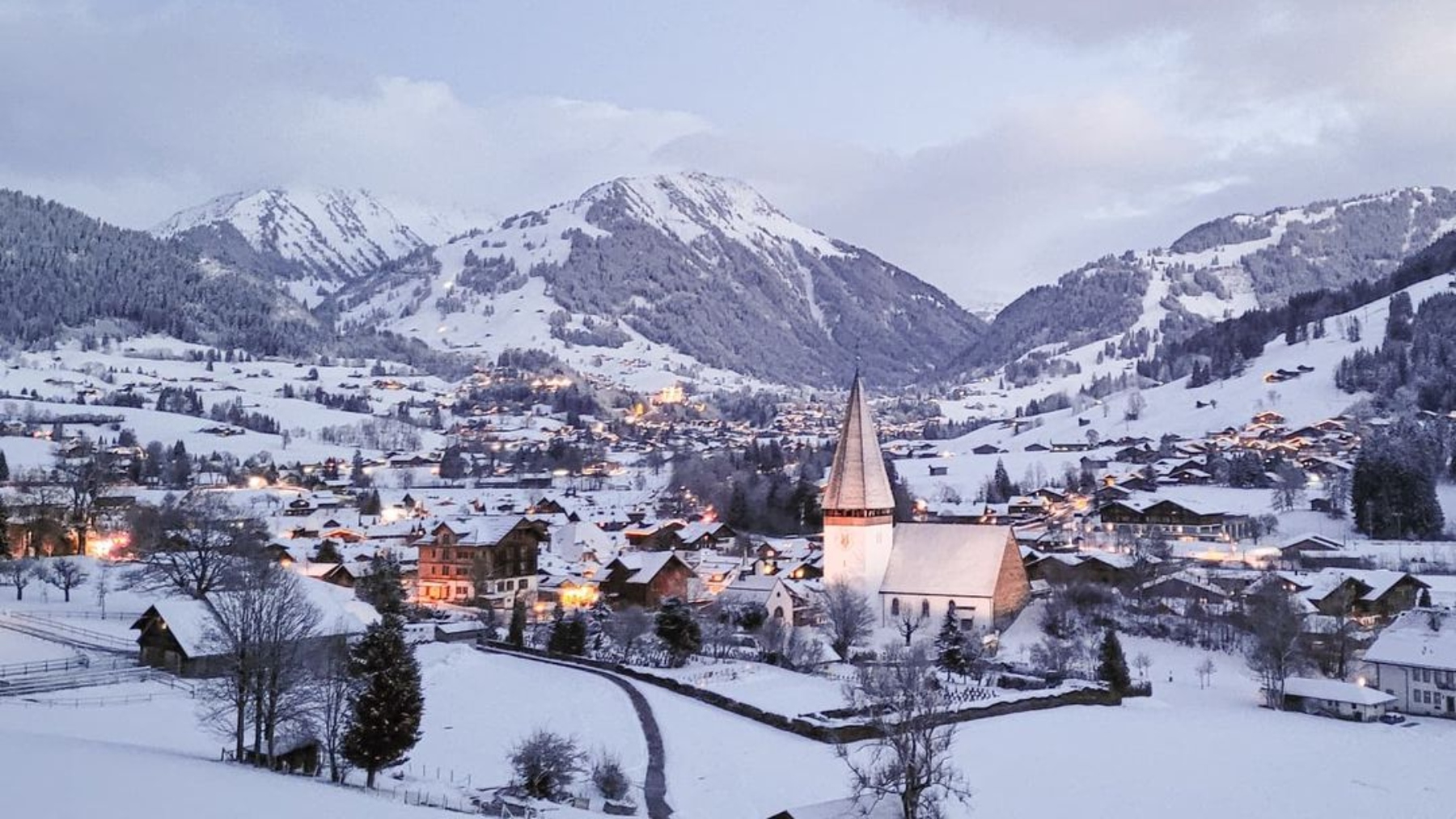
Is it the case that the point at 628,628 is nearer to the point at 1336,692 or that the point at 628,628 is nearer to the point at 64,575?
the point at 64,575

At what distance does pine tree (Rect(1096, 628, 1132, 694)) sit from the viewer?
121ft

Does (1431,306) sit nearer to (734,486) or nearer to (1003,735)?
(734,486)

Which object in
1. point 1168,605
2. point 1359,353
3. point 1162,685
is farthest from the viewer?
point 1359,353

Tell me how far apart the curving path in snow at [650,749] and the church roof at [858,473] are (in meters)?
16.6

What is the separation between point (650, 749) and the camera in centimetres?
2758

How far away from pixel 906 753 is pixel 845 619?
23.9 m

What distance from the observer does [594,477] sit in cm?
13925

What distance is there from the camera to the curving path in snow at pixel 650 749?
23373 mm

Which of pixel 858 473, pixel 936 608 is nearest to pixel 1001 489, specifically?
pixel 858 473

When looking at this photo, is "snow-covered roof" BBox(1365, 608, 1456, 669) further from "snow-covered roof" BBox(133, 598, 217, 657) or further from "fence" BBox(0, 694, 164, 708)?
"fence" BBox(0, 694, 164, 708)

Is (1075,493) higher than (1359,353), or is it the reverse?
(1359,353)

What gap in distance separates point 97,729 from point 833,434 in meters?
165

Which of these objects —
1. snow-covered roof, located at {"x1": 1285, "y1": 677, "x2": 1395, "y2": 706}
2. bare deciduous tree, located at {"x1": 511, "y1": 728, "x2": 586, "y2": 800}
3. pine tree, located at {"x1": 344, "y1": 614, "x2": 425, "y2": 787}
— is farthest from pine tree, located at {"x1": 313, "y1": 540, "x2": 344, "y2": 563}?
snow-covered roof, located at {"x1": 1285, "y1": 677, "x2": 1395, "y2": 706}

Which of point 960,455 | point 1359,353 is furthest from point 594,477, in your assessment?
point 1359,353
